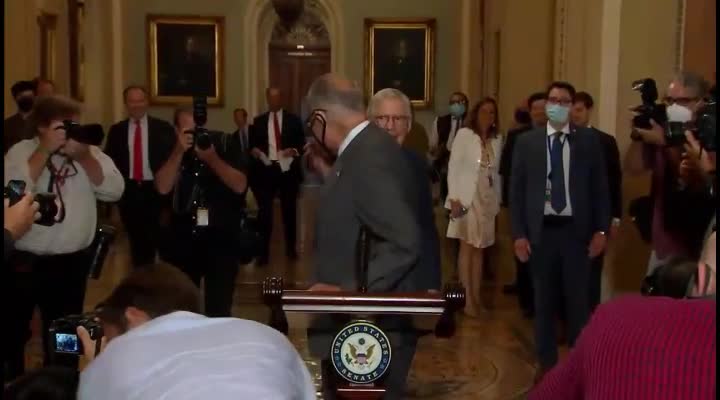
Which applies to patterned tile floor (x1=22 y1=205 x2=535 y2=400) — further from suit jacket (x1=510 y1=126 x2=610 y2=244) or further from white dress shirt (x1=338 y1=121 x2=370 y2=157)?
white dress shirt (x1=338 y1=121 x2=370 y2=157)

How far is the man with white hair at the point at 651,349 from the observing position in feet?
4.67

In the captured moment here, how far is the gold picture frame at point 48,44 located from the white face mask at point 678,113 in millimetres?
7212

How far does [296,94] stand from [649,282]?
14.5 meters

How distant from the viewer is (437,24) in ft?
53.6

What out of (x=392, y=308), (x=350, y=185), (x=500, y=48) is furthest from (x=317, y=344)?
(x=500, y=48)

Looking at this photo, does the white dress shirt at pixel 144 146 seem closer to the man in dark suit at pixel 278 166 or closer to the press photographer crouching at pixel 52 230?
the press photographer crouching at pixel 52 230

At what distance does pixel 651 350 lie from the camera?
146 centimetres

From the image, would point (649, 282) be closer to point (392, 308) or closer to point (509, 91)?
point (392, 308)

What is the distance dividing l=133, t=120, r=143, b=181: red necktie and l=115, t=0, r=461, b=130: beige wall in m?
8.89

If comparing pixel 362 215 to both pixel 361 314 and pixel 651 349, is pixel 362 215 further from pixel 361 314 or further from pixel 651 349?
pixel 651 349

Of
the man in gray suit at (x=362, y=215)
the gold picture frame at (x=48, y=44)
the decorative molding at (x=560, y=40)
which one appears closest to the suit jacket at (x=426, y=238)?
the man in gray suit at (x=362, y=215)

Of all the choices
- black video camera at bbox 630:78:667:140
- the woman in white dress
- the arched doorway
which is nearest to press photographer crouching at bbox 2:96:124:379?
black video camera at bbox 630:78:667:140

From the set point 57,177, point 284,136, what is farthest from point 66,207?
point 284,136

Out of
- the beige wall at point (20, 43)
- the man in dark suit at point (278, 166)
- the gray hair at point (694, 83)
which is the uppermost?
the beige wall at point (20, 43)
